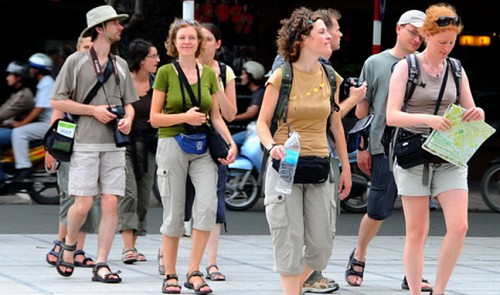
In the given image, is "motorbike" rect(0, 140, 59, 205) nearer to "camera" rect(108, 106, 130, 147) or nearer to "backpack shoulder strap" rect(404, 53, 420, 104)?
"camera" rect(108, 106, 130, 147)

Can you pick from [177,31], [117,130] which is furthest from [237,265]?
[177,31]

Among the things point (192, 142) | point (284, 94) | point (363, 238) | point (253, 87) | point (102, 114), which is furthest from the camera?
point (253, 87)

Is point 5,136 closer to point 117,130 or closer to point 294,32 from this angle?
point 117,130

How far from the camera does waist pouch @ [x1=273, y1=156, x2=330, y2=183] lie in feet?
23.6

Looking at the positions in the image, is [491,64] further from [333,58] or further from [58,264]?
[58,264]

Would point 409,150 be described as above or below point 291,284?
above

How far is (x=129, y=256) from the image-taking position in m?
9.84

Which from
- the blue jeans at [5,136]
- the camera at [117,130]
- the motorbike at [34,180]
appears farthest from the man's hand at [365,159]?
the blue jeans at [5,136]

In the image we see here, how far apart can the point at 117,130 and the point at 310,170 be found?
2.12 meters

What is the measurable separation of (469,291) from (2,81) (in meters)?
12.6

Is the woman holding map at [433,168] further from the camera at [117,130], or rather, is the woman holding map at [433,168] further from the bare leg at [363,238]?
the camera at [117,130]

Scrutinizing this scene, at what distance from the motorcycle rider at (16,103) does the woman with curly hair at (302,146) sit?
8.12m

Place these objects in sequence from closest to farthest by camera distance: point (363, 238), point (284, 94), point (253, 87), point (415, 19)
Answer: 1. point (284, 94)
2. point (415, 19)
3. point (363, 238)
4. point (253, 87)

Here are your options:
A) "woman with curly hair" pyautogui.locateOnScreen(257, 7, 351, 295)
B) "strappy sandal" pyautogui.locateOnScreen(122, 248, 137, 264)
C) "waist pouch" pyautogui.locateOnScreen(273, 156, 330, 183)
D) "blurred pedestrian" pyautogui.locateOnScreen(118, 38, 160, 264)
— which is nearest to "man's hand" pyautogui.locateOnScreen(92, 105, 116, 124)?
"blurred pedestrian" pyautogui.locateOnScreen(118, 38, 160, 264)
